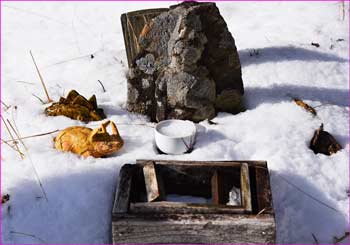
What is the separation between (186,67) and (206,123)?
46 cm

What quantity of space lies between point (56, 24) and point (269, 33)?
2.51 metres

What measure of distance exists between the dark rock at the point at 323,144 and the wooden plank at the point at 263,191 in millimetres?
644

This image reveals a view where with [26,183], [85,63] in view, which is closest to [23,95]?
[85,63]

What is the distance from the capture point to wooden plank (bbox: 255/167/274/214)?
2584mm

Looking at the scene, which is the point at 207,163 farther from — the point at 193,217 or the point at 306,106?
the point at 306,106

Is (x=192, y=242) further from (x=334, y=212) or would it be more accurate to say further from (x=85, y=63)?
(x=85, y=63)

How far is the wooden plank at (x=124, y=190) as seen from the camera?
2.60m

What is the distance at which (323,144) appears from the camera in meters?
3.38

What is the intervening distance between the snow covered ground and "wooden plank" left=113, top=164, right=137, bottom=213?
8.7 inches

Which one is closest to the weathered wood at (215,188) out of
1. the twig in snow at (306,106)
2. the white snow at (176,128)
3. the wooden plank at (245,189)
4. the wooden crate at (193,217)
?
the wooden crate at (193,217)

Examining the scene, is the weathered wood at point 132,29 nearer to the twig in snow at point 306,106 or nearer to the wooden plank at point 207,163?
the twig in snow at point 306,106

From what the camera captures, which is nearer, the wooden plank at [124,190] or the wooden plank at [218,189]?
the wooden plank at [124,190]

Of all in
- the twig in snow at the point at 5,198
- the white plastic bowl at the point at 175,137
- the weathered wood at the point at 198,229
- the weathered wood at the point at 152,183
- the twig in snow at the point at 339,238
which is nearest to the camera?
the weathered wood at the point at 198,229

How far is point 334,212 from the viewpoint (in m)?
2.96
